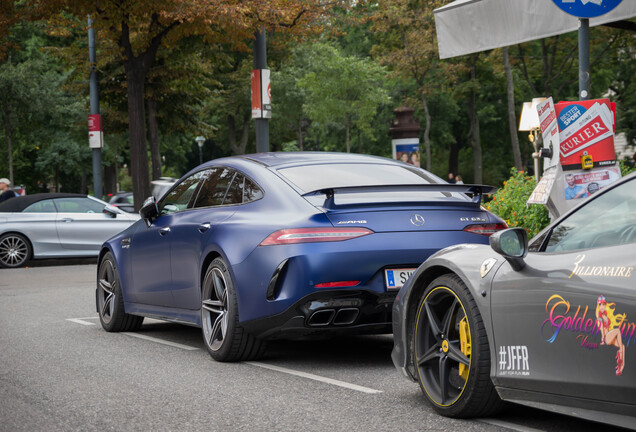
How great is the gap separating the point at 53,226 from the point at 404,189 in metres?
14.0

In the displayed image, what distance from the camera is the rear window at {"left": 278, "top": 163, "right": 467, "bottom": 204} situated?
6707 millimetres

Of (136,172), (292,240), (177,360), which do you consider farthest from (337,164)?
(136,172)

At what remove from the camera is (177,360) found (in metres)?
7.25

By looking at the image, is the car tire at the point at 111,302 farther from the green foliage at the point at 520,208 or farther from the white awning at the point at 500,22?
the green foliage at the point at 520,208

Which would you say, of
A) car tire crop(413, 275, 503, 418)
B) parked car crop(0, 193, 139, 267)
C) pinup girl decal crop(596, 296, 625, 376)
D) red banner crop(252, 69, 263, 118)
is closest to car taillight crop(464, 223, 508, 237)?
car tire crop(413, 275, 503, 418)

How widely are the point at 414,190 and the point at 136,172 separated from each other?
17.0 m

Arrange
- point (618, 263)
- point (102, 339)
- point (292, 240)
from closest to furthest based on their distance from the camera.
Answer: point (618, 263)
point (292, 240)
point (102, 339)

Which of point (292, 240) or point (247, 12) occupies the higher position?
point (247, 12)

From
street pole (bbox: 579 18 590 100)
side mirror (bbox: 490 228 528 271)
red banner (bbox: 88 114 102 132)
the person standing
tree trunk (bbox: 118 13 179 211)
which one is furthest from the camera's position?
red banner (bbox: 88 114 102 132)

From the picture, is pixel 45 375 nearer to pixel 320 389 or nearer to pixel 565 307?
pixel 320 389

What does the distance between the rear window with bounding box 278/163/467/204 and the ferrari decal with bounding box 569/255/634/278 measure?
8.39ft

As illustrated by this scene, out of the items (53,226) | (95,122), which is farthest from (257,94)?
(95,122)

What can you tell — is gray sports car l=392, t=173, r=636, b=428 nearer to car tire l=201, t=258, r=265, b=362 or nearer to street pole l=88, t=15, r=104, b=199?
car tire l=201, t=258, r=265, b=362

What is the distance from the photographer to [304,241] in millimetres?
6328
